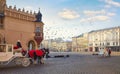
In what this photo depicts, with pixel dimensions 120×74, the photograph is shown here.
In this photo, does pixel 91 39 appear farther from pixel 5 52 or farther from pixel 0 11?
pixel 5 52

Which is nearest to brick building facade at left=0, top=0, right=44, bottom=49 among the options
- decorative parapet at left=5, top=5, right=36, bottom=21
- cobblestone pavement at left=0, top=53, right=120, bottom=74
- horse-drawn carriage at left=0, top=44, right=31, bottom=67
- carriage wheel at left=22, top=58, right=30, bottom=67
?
decorative parapet at left=5, top=5, right=36, bottom=21

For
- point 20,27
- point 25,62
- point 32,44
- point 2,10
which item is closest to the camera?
point 25,62

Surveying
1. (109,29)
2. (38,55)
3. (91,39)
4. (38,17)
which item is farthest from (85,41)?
(38,55)

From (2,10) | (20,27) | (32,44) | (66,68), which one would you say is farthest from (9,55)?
(32,44)

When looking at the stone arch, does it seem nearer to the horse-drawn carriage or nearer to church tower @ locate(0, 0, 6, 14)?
church tower @ locate(0, 0, 6, 14)

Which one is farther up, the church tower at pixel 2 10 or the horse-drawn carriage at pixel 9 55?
the church tower at pixel 2 10

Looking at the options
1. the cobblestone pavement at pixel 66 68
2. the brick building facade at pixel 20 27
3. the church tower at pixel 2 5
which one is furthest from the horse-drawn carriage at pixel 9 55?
the church tower at pixel 2 5

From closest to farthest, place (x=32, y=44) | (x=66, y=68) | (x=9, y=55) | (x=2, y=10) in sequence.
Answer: (x=66, y=68)
(x=9, y=55)
(x=2, y=10)
(x=32, y=44)

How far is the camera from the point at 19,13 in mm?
42875

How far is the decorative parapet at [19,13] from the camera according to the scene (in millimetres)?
40328

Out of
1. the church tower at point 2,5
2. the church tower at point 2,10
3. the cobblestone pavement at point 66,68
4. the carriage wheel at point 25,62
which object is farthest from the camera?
the church tower at point 2,5

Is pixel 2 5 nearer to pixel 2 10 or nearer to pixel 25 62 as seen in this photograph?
pixel 2 10

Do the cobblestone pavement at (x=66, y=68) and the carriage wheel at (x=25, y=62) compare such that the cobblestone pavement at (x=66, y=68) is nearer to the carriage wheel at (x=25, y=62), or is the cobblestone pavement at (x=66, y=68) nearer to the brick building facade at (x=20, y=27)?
the carriage wheel at (x=25, y=62)

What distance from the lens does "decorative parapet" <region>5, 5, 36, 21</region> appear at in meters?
40.3
